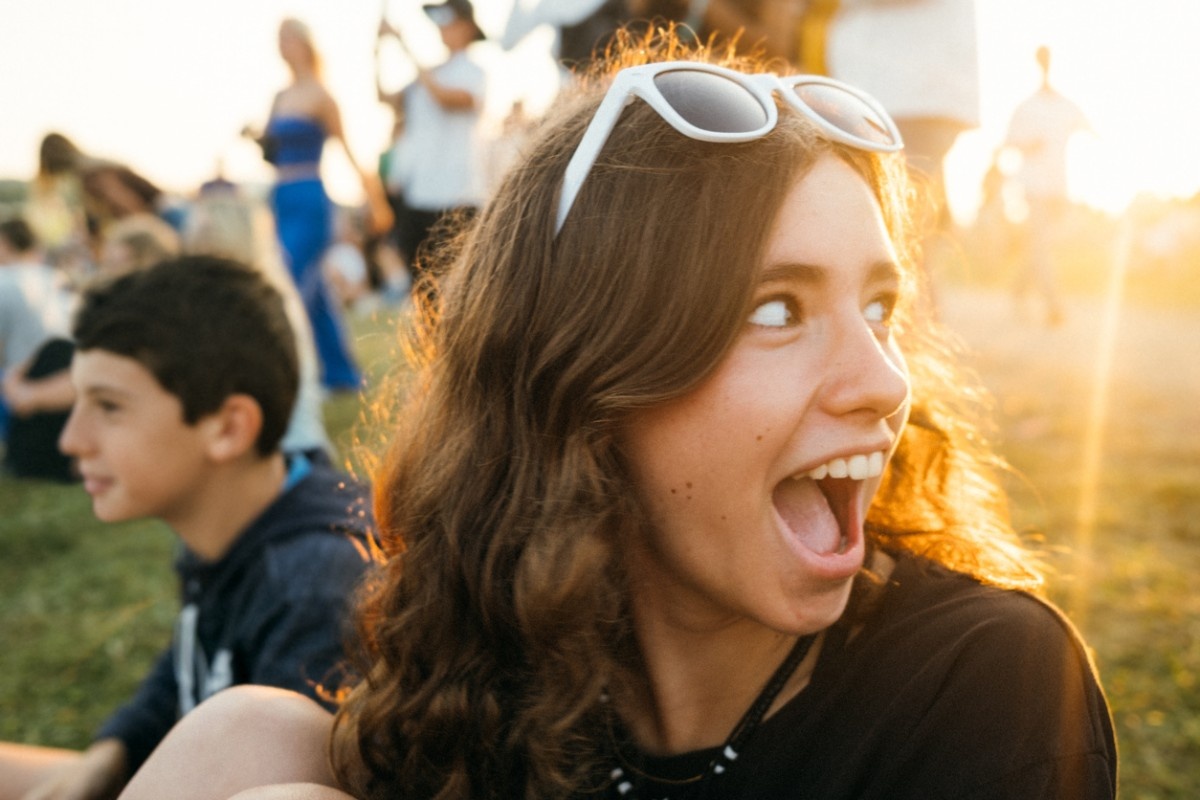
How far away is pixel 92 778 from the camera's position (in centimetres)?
246

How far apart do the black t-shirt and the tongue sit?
16 cm

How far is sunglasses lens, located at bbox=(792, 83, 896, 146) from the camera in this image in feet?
4.97

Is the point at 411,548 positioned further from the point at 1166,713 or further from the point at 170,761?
the point at 1166,713

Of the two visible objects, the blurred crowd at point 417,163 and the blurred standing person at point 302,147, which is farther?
the blurred standing person at point 302,147

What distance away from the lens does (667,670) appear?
163cm

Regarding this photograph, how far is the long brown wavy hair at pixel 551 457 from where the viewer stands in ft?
4.55

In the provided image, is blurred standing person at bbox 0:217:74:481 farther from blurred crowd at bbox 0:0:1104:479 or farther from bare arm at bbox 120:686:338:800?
bare arm at bbox 120:686:338:800

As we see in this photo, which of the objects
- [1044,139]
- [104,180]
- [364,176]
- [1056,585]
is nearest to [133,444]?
[1056,585]

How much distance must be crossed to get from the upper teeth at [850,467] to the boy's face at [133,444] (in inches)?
77.4

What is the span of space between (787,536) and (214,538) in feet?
6.17

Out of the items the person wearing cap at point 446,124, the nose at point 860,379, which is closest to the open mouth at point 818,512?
the nose at point 860,379

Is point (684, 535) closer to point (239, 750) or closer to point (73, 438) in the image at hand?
point (239, 750)

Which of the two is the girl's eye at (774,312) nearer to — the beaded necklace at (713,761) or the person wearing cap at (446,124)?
the beaded necklace at (713,761)

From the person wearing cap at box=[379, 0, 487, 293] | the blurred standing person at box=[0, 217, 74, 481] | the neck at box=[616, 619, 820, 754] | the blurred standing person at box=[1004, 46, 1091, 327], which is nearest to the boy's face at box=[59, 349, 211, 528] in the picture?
the neck at box=[616, 619, 820, 754]
